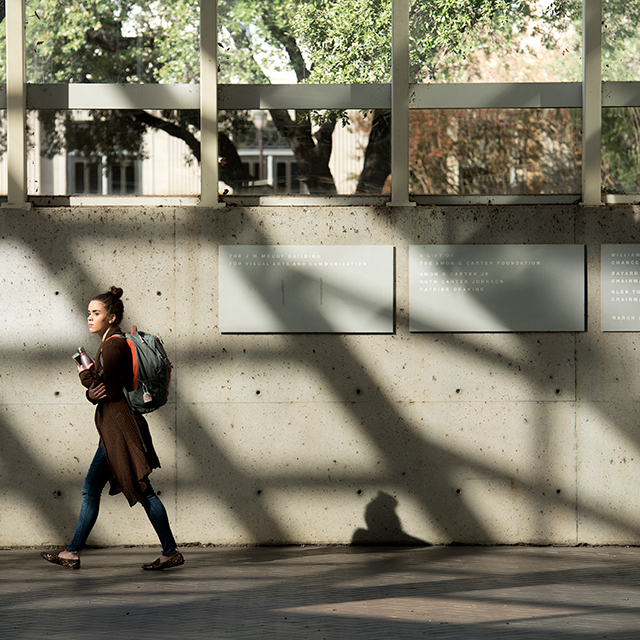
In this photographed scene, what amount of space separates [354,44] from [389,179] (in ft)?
3.73

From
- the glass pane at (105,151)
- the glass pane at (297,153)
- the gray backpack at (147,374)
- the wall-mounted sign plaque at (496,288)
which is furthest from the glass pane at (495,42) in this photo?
the gray backpack at (147,374)

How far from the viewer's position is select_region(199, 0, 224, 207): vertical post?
645 cm

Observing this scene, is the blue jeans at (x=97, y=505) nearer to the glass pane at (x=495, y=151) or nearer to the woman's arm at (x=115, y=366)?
the woman's arm at (x=115, y=366)

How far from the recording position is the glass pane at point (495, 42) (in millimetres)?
6578

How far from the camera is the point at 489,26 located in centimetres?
670

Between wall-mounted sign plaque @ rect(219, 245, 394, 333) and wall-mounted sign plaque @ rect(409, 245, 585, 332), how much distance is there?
27 centimetres

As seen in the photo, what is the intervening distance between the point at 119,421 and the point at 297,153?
2.59 m

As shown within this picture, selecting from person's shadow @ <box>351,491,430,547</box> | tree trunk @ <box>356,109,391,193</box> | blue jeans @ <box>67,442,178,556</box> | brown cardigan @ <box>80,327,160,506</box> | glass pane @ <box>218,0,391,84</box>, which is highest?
glass pane @ <box>218,0,391,84</box>

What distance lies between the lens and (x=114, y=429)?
210 inches

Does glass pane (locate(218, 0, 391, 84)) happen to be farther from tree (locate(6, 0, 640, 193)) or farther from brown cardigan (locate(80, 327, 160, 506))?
brown cardigan (locate(80, 327, 160, 506))

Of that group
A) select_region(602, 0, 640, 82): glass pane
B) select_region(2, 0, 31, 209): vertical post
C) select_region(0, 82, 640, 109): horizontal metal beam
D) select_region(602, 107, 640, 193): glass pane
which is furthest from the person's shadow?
select_region(602, 0, 640, 82): glass pane

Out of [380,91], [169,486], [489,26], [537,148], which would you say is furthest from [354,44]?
[169,486]

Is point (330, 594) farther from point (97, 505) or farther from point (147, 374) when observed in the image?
point (147, 374)

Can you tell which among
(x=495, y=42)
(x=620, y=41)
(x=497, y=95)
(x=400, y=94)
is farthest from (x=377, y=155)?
(x=620, y=41)
